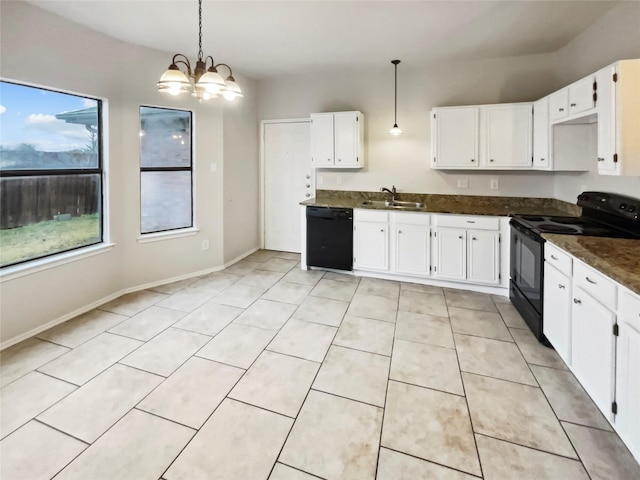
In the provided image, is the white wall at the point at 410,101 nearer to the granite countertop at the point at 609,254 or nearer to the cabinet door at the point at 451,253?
the cabinet door at the point at 451,253

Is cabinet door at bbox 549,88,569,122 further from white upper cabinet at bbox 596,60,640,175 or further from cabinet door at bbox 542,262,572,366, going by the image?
cabinet door at bbox 542,262,572,366

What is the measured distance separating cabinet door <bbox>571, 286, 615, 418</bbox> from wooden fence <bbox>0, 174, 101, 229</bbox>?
13.7 ft

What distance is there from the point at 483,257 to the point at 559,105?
160 centimetres

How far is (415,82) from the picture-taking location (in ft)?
14.8

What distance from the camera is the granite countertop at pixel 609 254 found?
5.33 ft

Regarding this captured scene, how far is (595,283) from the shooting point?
1870mm

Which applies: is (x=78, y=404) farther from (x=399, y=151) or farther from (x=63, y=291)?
(x=399, y=151)

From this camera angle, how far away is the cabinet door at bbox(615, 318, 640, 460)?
154 cm

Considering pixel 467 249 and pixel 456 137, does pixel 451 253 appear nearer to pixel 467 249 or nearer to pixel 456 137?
pixel 467 249

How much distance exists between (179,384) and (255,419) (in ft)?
2.11

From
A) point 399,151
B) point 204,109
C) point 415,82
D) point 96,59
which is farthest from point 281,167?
point 96,59

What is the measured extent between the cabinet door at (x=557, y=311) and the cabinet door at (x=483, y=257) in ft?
3.73

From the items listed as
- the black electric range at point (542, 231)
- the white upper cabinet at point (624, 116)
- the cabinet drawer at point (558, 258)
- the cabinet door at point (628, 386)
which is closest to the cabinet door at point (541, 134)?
the black electric range at point (542, 231)

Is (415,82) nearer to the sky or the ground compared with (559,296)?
nearer to the sky
